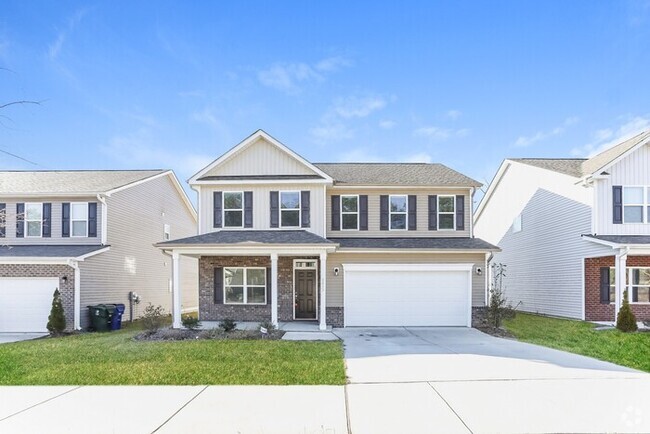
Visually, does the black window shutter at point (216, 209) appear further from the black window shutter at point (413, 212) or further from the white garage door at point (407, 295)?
the black window shutter at point (413, 212)

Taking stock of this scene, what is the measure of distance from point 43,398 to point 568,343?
11985 millimetres

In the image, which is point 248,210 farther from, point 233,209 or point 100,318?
point 100,318

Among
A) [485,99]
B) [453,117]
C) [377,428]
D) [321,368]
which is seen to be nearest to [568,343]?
[321,368]

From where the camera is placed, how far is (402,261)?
15.9 metres

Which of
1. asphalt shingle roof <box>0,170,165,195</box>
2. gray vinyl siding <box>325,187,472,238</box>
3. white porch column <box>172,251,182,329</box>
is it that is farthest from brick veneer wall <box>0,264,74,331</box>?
gray vinyl siding <box>325,187,472,238</box>

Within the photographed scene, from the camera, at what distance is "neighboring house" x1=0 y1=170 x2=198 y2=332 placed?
15695 mm

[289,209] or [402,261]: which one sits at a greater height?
[289,209]

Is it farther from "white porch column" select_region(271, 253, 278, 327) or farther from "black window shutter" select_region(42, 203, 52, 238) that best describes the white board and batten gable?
"black window shutter" select_region(42, 203, 52, 238)

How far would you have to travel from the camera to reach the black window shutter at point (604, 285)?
1719cm

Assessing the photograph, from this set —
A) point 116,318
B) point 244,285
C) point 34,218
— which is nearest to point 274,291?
point 244,285

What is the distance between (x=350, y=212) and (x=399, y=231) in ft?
6.79

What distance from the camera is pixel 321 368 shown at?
8320 millimetres

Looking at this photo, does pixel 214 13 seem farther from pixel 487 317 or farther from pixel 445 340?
pixel 487 317

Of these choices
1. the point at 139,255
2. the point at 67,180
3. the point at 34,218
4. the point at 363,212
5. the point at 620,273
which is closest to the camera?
the point at 620,273
